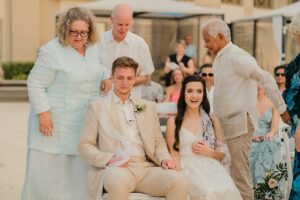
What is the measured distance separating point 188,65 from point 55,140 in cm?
920

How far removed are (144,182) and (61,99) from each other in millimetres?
860

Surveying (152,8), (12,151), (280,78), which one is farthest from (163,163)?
(152,8)

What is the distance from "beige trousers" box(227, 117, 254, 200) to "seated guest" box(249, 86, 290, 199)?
3.64 feet

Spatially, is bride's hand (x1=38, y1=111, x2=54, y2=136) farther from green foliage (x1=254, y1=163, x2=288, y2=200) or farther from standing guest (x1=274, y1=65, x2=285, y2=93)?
standing guest (x1=274, y1=65, x2=285, y2=93)

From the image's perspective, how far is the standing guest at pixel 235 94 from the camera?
5309mm

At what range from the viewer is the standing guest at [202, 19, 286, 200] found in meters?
5.31

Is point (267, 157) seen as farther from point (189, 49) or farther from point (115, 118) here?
point (189, 49)

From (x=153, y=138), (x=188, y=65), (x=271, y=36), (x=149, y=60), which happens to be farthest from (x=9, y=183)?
(x=271, y=36)

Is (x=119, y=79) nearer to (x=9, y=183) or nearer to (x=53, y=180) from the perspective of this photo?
(x=53, y=180)

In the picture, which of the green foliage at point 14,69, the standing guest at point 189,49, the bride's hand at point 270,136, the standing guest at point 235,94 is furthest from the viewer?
the green foliage at point 14,69

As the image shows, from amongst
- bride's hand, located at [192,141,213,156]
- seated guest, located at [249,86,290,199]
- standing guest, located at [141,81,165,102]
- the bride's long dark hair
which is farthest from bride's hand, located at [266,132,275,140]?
standing guest, located at [141,81,165,102]

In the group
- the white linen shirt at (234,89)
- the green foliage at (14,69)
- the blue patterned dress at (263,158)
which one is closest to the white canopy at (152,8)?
the blue patterned dress at (263,158)

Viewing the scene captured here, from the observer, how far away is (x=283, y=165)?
6.74 m

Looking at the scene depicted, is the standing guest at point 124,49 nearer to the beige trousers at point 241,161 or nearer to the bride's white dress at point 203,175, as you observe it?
the bride's white dress at point 203,175
